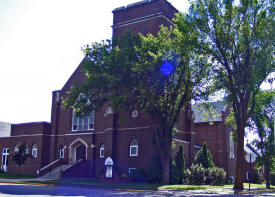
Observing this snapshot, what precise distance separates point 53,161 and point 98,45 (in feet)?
60.4

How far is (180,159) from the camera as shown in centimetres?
3291

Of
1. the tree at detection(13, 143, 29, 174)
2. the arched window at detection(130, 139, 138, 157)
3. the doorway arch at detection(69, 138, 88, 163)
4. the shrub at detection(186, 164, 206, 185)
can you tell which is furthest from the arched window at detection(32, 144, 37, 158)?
the shrub at detection(186, 164, 206, 185)

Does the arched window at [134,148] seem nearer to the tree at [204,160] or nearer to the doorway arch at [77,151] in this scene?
the tree at [204,160]

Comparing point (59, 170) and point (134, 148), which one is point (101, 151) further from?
point (59, 170)

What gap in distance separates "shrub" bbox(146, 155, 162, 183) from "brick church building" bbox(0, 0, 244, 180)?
1259mm

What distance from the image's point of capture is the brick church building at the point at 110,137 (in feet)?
114

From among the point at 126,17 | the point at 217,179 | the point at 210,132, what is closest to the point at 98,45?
the point at 126,17

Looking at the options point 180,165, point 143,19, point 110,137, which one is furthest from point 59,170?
point 143,19

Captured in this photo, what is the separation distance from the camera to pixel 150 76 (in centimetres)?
2630

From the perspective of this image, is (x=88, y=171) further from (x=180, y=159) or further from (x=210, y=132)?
(x=210, y=132)

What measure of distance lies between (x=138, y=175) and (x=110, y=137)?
18.6 feet

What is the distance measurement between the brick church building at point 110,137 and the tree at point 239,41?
10.5 meters

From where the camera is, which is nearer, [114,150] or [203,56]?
[203,56]

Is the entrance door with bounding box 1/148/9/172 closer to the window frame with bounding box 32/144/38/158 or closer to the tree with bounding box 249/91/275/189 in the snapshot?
the window frame with bounding box 32/144/38/158
